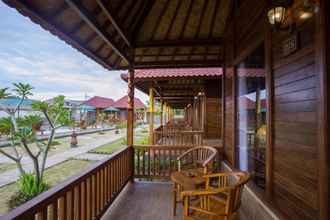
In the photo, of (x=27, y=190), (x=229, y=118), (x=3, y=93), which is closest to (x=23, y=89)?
(x=3, y=93)

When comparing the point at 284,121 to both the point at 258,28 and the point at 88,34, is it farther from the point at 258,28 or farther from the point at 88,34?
the point at 88,34

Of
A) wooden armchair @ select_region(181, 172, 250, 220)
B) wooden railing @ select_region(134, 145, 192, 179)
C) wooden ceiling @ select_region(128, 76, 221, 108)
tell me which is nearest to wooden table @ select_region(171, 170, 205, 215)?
wooden armchair @ select_region(181, 172, 250, 220)

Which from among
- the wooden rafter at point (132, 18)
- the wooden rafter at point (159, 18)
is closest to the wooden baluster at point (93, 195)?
the wooden rafter at point (132, 18)

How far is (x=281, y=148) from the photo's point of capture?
1.80 m

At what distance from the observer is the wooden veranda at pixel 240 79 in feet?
4.51

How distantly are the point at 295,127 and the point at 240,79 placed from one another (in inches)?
78.9

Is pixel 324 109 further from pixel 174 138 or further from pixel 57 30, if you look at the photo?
pixel 174 138

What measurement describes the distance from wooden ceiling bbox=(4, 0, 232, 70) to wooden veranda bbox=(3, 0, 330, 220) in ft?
0.06

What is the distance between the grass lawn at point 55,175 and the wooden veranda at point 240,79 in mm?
2121

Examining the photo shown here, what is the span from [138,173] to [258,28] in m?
3.41

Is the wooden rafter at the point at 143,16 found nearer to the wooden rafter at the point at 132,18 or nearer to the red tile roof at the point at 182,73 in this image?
the wooden rafter at the point at 132,18

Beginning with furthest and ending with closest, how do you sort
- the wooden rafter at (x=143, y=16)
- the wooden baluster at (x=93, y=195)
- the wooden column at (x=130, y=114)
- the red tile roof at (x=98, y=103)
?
1. the red tile roof at (x=98, y=103)
2. the wooden column at (x=130, y=114)
3. the wooden rafter at (x=143, y=16)
4. the wooden baluster at (x=93, y=195)

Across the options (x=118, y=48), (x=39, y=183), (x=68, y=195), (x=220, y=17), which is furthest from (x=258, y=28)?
(x=39, y=183)

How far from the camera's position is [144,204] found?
3.23 metres
